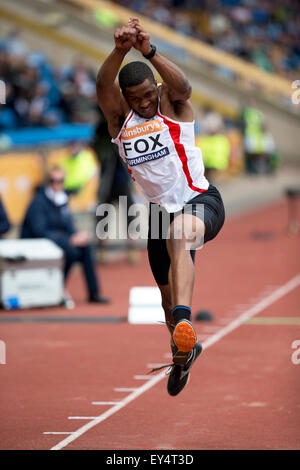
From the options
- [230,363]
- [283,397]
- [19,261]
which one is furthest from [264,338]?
[19,261]

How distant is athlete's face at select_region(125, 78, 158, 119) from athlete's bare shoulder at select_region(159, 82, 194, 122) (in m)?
0.06

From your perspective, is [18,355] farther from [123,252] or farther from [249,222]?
[249,222]

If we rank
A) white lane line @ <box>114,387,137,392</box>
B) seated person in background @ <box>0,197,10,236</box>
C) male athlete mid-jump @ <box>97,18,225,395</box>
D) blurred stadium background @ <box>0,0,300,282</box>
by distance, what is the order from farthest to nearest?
blurred stadium background @ <box>0,0,300,282</box>, seated person in background @ <box>0,197,10,236</box>, white lane line @ <box>114,387,137,392</box>, male athlete mid-jump @ <box>97,18,225,395</box>

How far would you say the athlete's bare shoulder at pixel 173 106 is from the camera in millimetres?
5941

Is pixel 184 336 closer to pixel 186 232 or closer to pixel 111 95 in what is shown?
pixel 186 232

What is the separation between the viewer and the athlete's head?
5.77 m

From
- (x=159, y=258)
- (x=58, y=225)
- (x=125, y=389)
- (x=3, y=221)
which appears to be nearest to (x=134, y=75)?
(x=159, y=258)

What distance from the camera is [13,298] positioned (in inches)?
433

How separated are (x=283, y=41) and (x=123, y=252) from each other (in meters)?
21.0

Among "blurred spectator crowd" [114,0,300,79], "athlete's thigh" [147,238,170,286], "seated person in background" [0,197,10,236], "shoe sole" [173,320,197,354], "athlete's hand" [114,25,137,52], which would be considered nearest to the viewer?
"shoe sole" [173,320,197,354]

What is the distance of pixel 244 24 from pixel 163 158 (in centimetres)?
2858

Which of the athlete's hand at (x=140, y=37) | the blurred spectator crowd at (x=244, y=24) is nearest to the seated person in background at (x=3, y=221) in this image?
the athlete's hand at (x=140, y=37)

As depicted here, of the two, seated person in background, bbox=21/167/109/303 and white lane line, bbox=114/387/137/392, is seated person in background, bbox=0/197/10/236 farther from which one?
white lane line, bbox=114/387/137/392

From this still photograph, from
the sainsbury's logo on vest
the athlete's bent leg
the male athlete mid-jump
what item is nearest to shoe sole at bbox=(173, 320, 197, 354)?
the male athlete mid-jump
